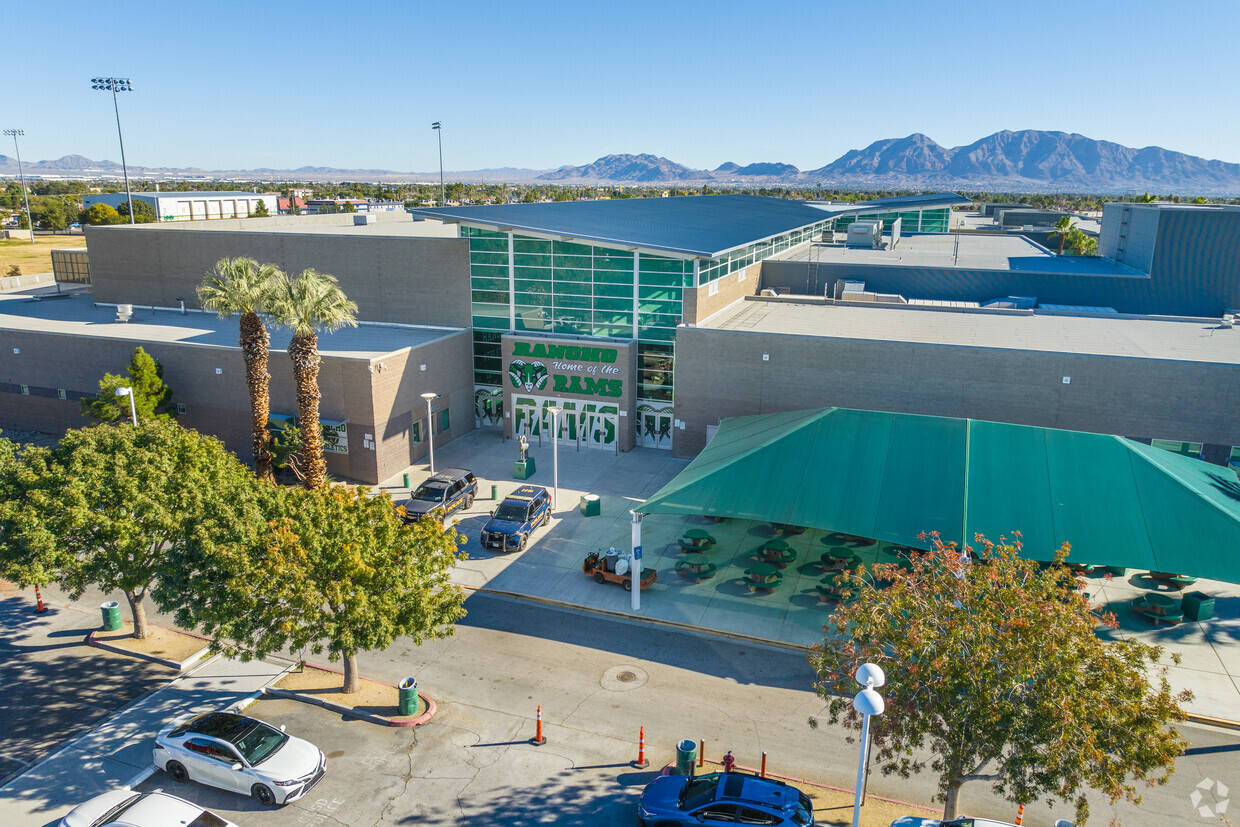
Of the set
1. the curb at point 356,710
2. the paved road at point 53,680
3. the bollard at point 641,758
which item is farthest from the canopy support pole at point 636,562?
the paved road at point 53,680

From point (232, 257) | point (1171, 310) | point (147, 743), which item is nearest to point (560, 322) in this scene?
point (232, 257)

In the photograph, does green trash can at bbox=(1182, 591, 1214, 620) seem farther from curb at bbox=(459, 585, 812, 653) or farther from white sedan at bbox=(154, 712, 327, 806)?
white sedan at bbox=(154, 712, 327, 806)

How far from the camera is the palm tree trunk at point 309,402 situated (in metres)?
27.7

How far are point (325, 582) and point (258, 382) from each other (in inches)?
594

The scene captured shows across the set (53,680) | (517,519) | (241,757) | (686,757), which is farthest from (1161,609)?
(53,680)

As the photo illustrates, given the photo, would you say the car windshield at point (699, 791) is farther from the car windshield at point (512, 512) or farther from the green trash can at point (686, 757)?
the car windshield at point (512, 512)

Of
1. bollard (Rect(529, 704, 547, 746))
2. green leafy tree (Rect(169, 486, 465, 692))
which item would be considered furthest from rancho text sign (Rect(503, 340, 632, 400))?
bollard (Rect(529, 704, 547, 746))

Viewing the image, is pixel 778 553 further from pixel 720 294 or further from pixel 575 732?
pixel 720 294

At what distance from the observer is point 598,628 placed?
69.9 ft

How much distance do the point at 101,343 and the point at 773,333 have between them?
2905cm

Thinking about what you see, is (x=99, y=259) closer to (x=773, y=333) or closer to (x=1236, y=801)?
(x=773, y=333)

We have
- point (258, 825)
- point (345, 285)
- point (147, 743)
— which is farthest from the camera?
point (345, 285)

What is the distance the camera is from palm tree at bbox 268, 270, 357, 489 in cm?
2698

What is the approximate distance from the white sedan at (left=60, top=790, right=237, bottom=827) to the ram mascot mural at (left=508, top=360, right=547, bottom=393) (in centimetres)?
2350
